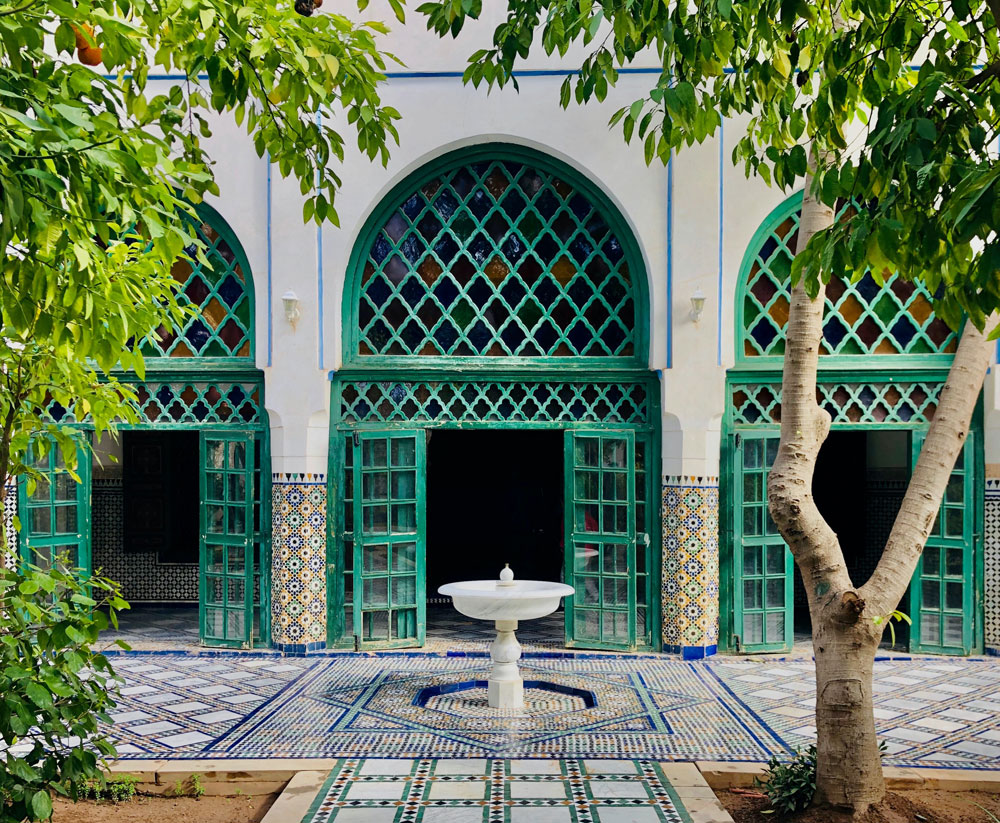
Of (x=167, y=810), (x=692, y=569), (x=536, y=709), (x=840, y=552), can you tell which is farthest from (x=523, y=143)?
(x=167, y=810)

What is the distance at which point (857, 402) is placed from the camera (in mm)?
6766

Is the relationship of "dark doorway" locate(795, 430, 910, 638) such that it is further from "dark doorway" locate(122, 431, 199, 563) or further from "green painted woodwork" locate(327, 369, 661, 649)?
"dark doorway" locate(122, 431, 199, 563)

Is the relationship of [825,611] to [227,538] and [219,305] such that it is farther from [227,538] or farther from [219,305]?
[219,305]

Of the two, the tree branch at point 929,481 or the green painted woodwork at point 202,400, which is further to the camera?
the green painted woodwork at point 202,400

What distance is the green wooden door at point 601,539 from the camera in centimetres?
674

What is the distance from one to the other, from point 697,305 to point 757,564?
1850 millimetres

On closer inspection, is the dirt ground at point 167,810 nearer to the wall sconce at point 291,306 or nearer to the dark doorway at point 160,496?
the wall sconce at point 291,306

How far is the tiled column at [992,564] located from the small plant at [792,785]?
361cm

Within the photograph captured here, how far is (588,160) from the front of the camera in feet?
21.8

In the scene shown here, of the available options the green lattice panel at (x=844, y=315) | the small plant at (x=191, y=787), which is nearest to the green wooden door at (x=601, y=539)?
the green lattice panel at (x=844, y=315)

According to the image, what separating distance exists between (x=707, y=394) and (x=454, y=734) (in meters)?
3.01

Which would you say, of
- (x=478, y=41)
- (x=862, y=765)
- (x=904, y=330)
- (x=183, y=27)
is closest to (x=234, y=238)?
(x=478, y=41)

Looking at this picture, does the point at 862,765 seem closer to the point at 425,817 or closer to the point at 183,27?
the point at 425,817

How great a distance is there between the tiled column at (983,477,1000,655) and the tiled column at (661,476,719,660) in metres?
1.86
